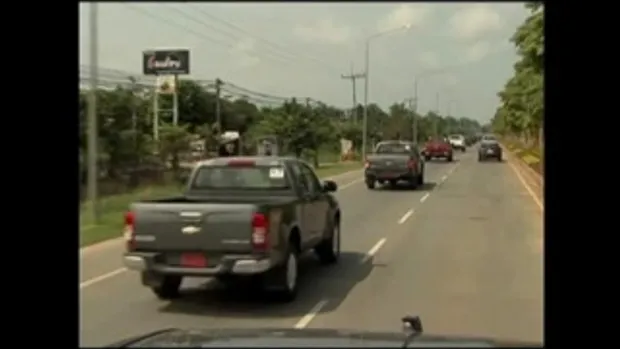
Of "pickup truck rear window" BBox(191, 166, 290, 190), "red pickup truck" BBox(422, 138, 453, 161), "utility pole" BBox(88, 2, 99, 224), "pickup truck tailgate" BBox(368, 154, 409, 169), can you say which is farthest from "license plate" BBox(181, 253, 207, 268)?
"red pickup truck" BBox(422, 138, 453, 161)

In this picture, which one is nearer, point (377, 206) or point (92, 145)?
point (92, 145)

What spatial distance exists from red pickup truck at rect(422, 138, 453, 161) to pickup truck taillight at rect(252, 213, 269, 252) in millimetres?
37678

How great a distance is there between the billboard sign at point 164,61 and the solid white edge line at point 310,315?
3.24 meters

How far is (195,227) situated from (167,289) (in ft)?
4.27

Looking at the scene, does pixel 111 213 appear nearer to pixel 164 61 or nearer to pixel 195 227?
pixel 164 61

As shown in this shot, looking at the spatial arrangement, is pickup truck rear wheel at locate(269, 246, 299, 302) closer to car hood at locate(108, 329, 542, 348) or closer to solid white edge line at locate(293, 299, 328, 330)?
solid white edge line at locate(293, 299, 328, 330)

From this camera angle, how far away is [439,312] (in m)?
9.50

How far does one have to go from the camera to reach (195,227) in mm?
9625

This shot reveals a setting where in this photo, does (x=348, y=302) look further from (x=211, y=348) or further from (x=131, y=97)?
(x=211, y=348)

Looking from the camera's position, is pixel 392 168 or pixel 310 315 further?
pixel 392 168

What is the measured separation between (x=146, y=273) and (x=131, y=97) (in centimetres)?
202

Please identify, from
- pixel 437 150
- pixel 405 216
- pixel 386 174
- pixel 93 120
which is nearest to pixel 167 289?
pixel 93 120

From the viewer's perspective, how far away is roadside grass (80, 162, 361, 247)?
601 centimetres
